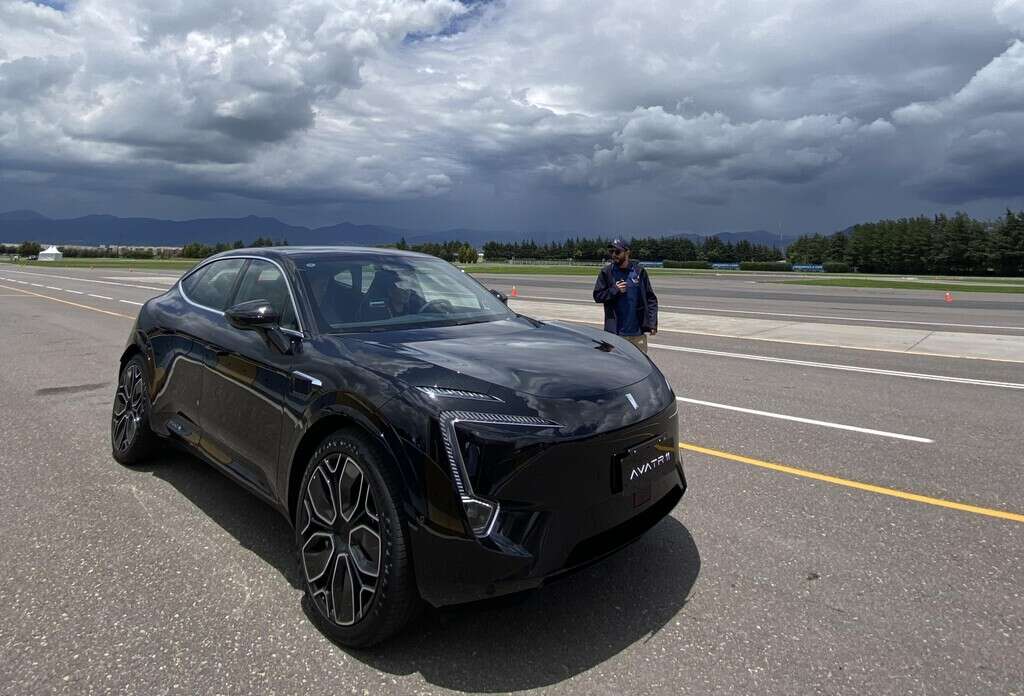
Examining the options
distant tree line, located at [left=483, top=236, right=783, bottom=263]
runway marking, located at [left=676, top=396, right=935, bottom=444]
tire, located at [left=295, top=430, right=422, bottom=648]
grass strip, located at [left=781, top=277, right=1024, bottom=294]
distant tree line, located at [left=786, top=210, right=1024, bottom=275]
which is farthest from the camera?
distant tree line, located at [left=483, top=236, right=783, bottom=263]

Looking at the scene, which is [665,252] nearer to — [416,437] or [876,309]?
[876,309]

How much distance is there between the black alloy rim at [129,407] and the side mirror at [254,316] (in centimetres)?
188

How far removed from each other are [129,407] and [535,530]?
12.7 feet

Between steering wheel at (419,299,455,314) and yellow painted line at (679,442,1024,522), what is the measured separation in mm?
2502

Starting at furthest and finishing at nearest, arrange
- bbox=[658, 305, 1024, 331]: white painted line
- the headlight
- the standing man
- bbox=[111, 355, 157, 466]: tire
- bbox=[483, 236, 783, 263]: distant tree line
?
bbox=[483, 236, 783, 263]: distant tree line < bbox=[658, 305, 1024, 331]: white painted line < the standing man < bbox=[111, 355, 157, 466]: tire < the headlight

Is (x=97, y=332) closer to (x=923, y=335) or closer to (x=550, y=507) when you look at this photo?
(x=550, y=507)

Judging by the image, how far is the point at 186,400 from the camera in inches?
168

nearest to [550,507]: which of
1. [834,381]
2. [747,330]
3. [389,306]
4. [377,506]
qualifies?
[377,506]

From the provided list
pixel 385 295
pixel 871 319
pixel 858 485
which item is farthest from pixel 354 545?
pixel 871 319

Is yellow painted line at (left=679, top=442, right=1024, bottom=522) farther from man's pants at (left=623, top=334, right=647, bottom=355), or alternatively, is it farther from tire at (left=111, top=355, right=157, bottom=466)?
tire at (left=111, top=355, right=157, bottom=466)

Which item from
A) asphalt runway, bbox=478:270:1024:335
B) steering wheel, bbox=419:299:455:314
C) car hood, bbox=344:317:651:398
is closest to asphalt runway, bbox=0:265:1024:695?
car hood, bbox=344:317:651:398

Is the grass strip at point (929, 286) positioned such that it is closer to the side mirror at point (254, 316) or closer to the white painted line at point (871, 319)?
the white painted line at point (871, 319)

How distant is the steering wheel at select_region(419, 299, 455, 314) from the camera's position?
4012 millimetres

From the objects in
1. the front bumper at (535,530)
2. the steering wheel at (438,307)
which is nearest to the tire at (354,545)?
the front bumper at (535,530)
